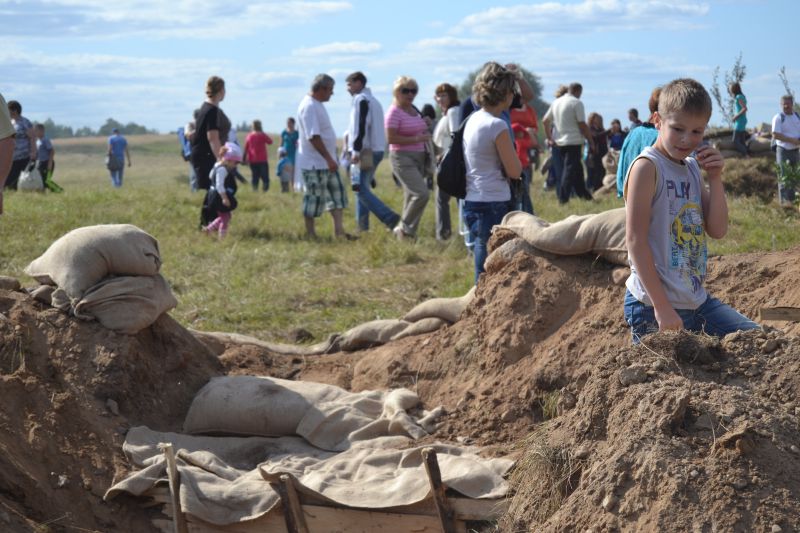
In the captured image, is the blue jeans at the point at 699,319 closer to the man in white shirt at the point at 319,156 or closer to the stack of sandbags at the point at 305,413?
the stack of sandbags at the point at 305,413

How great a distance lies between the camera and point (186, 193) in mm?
16938

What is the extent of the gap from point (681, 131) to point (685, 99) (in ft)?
0.43

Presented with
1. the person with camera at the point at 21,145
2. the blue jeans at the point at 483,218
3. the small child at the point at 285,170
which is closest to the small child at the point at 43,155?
the person with camera at the point at 21,145

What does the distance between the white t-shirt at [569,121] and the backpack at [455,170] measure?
661 centimetres

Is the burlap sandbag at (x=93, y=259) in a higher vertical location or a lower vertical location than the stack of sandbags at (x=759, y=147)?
higher

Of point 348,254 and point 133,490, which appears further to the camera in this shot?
point 348,254

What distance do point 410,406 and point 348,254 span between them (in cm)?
504

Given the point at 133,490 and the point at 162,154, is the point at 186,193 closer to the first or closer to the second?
the point at 133,490

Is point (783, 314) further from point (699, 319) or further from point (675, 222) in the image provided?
point (675, 222)

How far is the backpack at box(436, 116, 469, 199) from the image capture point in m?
7.54

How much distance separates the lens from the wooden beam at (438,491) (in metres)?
4.84

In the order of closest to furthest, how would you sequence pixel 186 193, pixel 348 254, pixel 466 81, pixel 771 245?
pixel 771 245 < pixel 348 254 < pixel 186 193 < pixel 466 81

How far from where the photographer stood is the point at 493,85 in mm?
7211

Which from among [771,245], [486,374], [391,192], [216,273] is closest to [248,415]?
[486,374]
